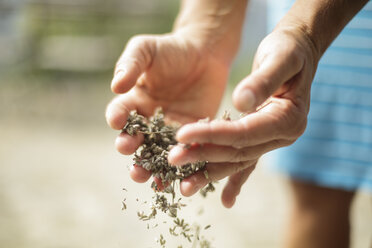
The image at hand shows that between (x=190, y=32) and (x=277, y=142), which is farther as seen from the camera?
(x=190, y=32)

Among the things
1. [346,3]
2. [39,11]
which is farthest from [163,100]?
[39,11]

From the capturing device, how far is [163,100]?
1755 mm

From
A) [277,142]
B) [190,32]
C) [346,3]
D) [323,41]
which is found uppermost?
[190,32]

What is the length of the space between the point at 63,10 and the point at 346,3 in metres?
7.01

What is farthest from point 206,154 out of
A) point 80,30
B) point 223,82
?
point 80,30

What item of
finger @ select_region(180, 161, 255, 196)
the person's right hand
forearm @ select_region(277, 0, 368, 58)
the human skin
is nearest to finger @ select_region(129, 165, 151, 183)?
the human skin

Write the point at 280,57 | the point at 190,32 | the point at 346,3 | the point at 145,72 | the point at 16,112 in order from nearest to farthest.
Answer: the point at 280,57, the point at 346,3, the point at 145,72, the point at 190,32, the point at 16,112

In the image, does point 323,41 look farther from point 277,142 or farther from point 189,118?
point 189,118

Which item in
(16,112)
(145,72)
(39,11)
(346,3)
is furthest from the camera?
(39,11)

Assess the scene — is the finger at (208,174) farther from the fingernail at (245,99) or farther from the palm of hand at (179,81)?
→ the palm of hand at (179,81)

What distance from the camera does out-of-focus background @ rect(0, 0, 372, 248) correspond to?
9.11 feet

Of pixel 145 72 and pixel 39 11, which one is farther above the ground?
pixel 39 11

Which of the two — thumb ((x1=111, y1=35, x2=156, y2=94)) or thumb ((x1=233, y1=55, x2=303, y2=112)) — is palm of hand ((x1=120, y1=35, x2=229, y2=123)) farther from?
thumb ((x1=233, y1=55, x2=303, y2=112))

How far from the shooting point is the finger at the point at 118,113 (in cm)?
136
